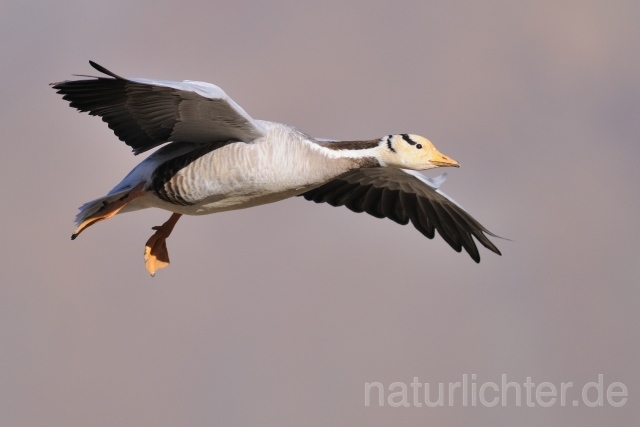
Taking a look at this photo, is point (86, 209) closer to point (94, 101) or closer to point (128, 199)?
point (128, 199)

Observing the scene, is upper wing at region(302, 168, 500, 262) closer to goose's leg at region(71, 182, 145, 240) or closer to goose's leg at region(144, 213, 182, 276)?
goose's leg at region(144, 213, 182, 276)

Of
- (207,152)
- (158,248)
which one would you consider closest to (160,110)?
(207,152)

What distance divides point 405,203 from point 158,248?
101 inches

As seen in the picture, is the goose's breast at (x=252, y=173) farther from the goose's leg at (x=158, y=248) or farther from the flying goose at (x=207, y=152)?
the goose's leg at (x=158, y=248)

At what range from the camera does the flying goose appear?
350 inches

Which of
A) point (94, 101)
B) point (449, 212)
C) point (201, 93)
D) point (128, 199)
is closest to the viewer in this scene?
point (201, 93)

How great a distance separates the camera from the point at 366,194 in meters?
11.7

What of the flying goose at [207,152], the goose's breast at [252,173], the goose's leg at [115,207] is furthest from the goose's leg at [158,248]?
the goose's breast at [252,173]

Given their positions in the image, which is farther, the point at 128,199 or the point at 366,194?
the point at 366,194

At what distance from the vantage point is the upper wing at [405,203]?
11391 millimetres

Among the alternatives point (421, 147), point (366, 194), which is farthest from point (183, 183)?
point (366, 194)

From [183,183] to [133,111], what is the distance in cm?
71

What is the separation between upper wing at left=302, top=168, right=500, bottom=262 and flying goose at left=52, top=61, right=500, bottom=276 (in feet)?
6.03

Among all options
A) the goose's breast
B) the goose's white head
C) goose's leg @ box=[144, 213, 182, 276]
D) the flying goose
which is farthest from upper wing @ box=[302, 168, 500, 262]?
the goose's breast
